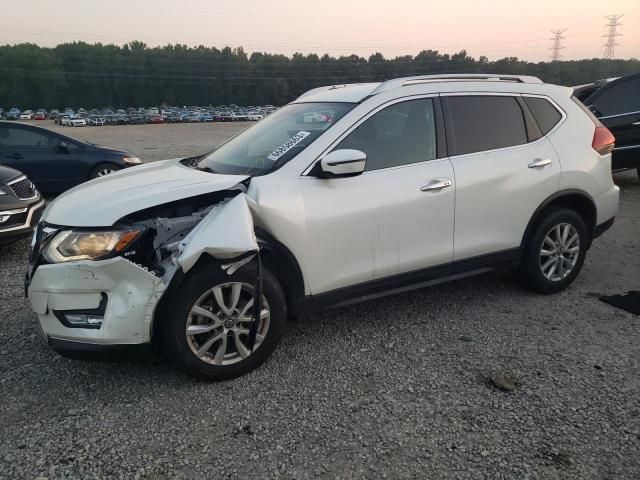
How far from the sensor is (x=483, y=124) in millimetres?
3975

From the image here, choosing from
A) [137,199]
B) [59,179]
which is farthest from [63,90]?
[137,199]

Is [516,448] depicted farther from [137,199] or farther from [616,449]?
[137,199]

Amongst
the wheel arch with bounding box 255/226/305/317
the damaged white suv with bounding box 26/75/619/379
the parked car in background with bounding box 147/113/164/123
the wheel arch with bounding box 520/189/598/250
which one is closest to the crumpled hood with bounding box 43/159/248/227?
the damaged white suv with bounding box 26/75/619/379

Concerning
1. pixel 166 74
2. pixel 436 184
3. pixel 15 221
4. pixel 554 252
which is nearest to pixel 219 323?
pixel 436 184

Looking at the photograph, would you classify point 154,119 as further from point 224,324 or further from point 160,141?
point 224,324

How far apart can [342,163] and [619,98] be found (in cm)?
745

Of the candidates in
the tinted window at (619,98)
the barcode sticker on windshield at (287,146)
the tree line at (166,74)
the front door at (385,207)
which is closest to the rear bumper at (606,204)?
the front door at (385,207)

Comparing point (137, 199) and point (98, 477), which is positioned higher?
point (137, 199)

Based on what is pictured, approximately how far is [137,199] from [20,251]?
3766 millimetres

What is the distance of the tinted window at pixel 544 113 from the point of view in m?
4.23

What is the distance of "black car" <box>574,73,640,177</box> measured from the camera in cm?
832

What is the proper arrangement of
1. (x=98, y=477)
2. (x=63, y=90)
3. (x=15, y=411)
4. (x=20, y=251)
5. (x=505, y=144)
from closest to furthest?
(x=98, y=477)
(x=15, y=411)
(x=505, y=144)
(x=20, y=251)
(x=63, y=90)

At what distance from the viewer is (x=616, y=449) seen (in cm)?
251

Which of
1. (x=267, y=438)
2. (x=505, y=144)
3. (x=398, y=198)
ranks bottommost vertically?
(x=267, y=438)
